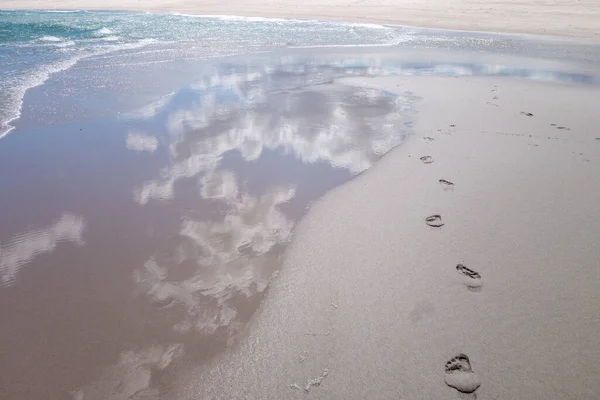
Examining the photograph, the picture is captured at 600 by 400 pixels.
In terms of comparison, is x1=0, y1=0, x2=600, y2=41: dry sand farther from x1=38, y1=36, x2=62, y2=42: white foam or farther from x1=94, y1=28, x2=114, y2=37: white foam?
x1=38, y1=36, x2=62, y2=42: white foam

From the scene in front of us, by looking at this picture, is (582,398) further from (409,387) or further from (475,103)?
(475,103)

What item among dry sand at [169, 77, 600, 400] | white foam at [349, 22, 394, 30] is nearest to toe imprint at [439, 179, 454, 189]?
dry sand at [169, 77, 600, 400]

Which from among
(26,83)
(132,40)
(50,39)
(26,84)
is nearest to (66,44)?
(50,39)

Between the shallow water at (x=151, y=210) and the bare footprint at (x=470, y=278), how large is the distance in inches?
65.6

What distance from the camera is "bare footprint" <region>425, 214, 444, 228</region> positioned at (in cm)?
389

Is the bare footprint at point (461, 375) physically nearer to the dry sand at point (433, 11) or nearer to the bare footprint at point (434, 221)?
the bare footprint at point (434, 221)

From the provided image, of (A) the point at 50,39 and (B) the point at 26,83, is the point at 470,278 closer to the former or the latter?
(B) the point at 26,83

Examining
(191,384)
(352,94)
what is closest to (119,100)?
(352,94)

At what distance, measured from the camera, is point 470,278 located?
10.5 ft

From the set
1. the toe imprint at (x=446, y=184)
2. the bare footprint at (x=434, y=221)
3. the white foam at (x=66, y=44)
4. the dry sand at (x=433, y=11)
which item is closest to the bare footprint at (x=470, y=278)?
the bare footprint at (x=434, y=221)

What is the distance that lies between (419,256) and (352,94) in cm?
622

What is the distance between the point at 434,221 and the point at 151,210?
3.18 m

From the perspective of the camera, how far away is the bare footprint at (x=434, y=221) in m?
3.89

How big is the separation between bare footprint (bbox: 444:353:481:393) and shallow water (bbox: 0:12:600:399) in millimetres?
1471
